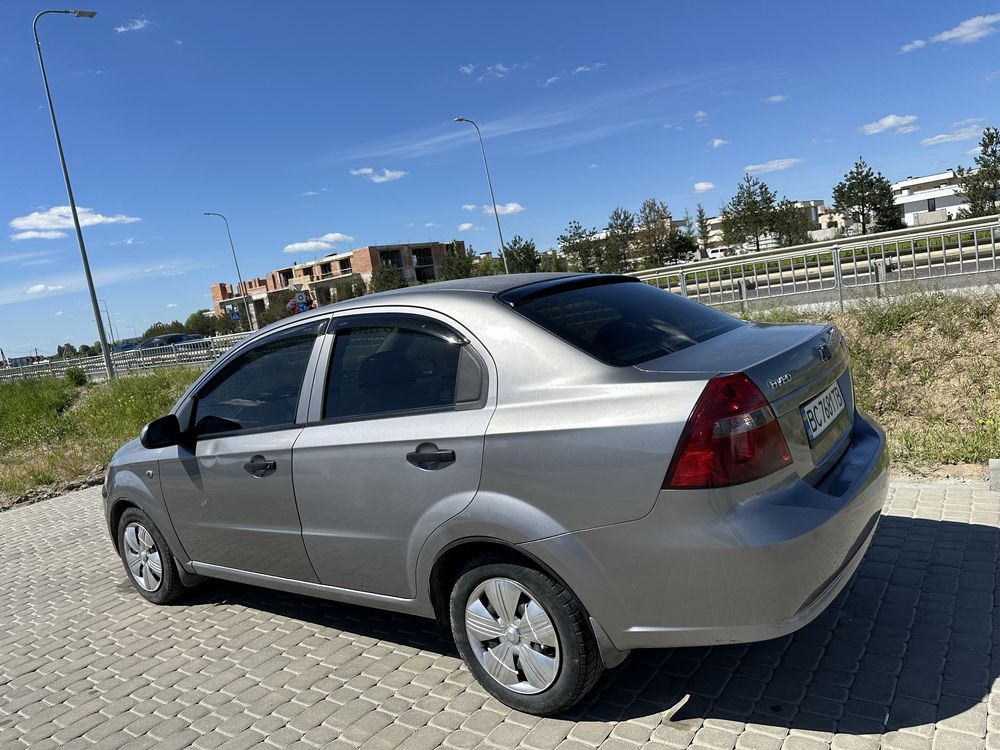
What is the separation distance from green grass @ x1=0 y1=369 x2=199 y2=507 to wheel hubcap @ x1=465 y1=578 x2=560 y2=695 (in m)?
9.10

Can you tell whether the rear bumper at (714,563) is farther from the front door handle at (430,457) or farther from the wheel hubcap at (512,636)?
the front door handle at (430,457)

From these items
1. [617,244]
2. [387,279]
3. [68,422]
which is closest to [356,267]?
[387,279]

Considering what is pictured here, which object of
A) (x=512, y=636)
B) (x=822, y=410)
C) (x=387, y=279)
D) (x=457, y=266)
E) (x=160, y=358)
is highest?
(x=387, y=279)

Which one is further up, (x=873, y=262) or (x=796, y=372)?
(x=873, y=262)

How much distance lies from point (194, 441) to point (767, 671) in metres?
3.07

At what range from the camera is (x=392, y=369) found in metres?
3.26

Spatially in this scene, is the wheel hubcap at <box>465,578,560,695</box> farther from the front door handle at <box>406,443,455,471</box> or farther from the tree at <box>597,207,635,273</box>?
the tree at <box>597,207,635,273</box>

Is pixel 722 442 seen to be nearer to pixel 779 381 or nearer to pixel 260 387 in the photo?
pixel 779 381

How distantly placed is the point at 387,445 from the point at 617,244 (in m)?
48.4

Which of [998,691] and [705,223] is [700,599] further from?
[705,223]

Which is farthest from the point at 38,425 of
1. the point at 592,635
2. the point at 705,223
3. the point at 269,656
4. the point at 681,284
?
the point at 705,223

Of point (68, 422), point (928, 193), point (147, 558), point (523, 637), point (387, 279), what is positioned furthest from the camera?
point (928, 193)

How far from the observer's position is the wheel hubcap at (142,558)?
186 inches

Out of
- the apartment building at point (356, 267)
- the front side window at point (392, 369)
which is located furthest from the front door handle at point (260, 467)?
the apartment building at point (356, 267)
